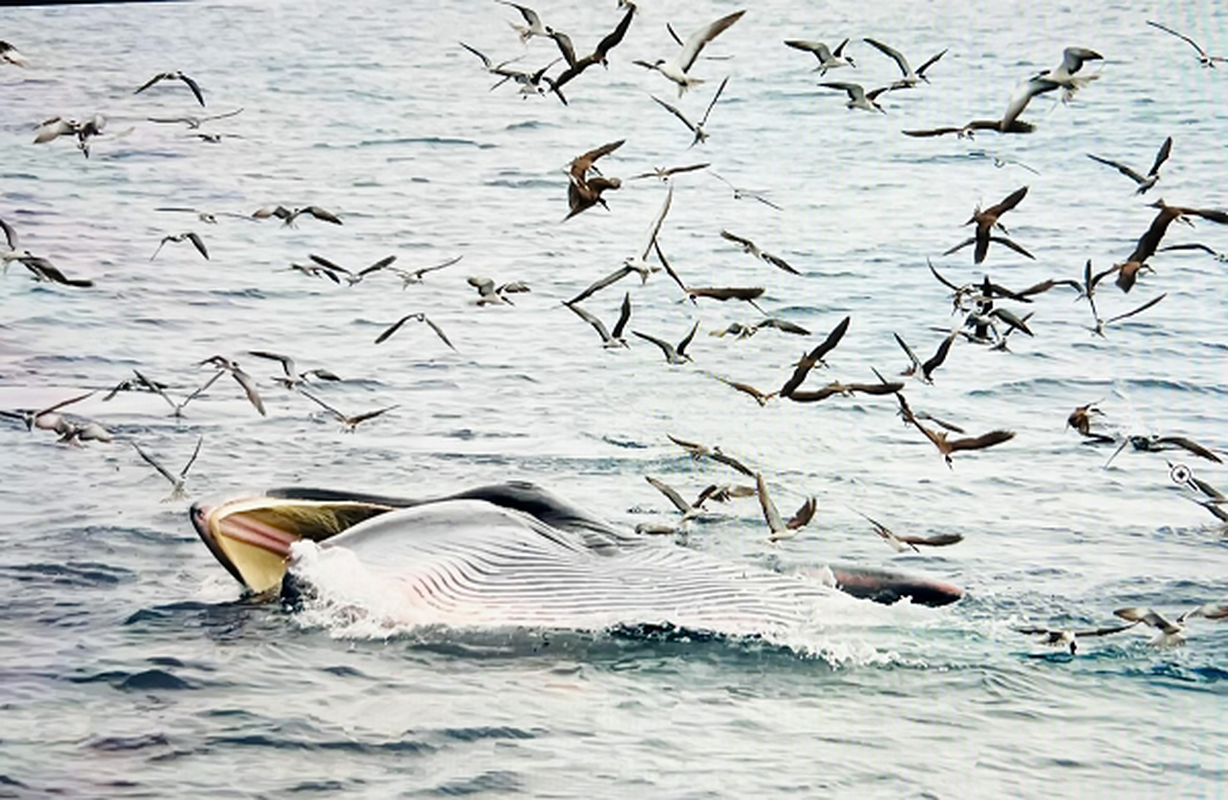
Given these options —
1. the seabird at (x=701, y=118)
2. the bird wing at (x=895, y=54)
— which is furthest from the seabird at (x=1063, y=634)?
the bird wing at (x=895, y=54)

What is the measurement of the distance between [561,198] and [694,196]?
733 mm

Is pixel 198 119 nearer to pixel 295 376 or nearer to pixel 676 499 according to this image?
pixel 295 376

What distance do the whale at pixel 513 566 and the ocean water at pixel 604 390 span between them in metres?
0.11

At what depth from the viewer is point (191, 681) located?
5117mm

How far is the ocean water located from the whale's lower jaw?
0.12 meters

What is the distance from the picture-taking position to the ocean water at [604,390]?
493 centimetres

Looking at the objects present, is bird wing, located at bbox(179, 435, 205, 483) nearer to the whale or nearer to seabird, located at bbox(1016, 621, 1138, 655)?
the whale

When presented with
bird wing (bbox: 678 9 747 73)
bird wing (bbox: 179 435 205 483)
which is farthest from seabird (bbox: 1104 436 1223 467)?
bird wing (bbox: 179 435 205 483)

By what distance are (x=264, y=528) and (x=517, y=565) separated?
842 mm

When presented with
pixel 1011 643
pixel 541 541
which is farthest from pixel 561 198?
pixel 1011 643

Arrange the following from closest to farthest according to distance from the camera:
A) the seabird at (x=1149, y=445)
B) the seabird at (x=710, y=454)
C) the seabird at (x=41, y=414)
Answer: the seabird at (x=710, y=454), the seabird at (x=1149, y=445), the seabird at (x=41, y=414)

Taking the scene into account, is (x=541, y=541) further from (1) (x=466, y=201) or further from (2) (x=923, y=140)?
(2) (x=923, y=140)

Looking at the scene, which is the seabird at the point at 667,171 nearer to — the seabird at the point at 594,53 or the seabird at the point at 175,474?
the seabird at the point at 594,53

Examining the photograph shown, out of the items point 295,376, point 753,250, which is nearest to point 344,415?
point 295,376
